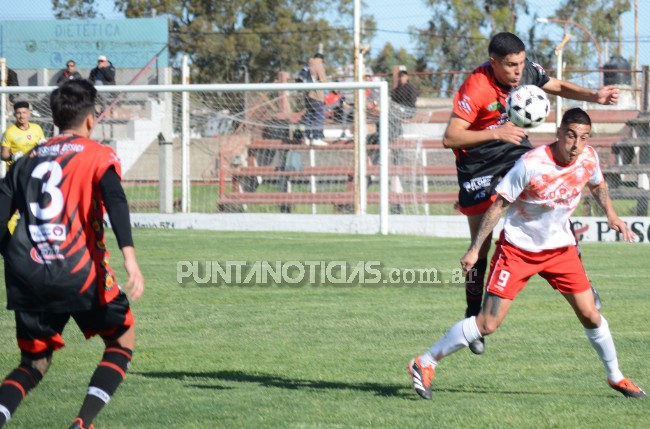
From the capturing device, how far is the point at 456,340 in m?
6.12

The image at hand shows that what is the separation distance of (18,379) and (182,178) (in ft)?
52.8

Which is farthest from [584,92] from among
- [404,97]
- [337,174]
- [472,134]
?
[404,97]

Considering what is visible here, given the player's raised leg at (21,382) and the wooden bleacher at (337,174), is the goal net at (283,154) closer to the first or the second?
the wooden bleacher at (337,174)

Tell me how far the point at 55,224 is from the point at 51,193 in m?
0.14

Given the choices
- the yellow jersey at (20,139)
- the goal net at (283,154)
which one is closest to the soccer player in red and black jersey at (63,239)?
the yellow jersey at (20,139)

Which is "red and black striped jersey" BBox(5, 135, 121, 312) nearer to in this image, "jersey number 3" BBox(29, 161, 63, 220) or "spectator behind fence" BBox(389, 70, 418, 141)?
"jersey number 3" BBox(29, 161, 63, 220)

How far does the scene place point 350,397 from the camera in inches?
240

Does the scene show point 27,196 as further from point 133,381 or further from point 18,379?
point 133,381

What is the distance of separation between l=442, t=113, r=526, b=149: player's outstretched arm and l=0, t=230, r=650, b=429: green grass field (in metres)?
1.51

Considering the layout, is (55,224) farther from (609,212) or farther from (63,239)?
(609,212)

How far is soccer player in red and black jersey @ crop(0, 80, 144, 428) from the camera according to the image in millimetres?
4746

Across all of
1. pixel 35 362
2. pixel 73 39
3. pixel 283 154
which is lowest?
pixel 35 362

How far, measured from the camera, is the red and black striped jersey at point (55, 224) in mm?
4746

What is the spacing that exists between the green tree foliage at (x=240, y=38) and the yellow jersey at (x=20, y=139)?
25.6m
